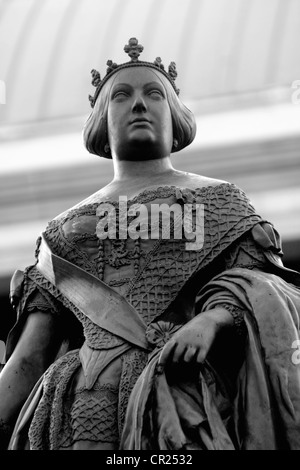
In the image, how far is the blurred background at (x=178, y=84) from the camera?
1402 centimetres

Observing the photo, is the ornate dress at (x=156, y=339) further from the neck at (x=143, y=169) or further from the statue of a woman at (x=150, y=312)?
the neck at (x=143, y=169)

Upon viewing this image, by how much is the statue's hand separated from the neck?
3.58 ft

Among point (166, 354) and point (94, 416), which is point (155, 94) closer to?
point (166, 354)

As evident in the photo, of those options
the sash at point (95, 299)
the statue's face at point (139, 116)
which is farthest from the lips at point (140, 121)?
the sash at point (95, 299)

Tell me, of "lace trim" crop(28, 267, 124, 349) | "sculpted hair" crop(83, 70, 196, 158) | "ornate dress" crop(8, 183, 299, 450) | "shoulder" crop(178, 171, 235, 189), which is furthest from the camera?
"sculpted hair" crop(83, 70, 196, 158)

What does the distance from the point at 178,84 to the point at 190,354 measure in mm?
9923

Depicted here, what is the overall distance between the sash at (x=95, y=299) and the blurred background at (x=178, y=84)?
6135 mm

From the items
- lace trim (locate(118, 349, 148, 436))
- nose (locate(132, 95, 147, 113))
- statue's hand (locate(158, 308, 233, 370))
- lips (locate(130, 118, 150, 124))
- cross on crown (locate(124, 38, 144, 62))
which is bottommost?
lace trim (locate(118, 349, 148, 436))

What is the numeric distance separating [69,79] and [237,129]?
6.68ft

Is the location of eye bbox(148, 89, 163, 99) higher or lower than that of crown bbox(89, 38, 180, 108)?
lower

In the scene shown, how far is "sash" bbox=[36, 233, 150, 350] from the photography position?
19.9 feet

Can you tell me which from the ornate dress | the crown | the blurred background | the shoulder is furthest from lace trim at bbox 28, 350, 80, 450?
the blurred background

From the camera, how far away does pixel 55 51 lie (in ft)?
52.6

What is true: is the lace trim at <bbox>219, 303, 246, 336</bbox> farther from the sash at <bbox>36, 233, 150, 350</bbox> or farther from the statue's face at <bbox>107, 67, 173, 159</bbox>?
the statue's face at <bbox>107, 67, 173, 159</bbox>
